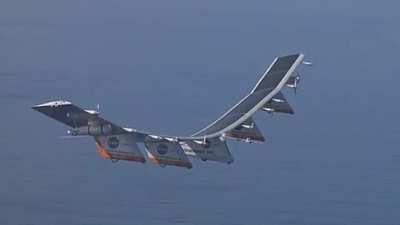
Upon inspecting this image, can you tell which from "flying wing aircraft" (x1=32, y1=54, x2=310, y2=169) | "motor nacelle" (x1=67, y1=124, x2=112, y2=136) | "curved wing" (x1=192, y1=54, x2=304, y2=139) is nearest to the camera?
"flying wing aircraft" (x1=32, y1=54, x2=310, y2=169)

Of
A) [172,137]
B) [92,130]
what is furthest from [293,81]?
[92,130]

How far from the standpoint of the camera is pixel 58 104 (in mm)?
21094

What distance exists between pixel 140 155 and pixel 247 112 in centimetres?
219

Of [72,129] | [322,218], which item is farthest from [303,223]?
[72,129]

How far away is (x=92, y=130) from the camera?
21.7 metres

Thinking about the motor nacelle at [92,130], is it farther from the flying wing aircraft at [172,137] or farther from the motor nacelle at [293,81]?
the motor nacelle at [293,81]

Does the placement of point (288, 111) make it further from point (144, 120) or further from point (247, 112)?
point (144, 120)

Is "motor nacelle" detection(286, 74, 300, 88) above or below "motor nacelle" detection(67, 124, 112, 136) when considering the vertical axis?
above

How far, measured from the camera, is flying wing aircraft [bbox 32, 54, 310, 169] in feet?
70.7

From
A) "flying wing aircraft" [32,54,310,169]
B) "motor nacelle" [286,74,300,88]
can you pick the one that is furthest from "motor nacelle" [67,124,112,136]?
"motor nacelle" [286,74,300,88]

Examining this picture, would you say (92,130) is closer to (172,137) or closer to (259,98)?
(172,137)

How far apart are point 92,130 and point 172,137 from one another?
1.36 m

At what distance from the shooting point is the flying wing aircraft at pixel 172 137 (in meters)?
21.6

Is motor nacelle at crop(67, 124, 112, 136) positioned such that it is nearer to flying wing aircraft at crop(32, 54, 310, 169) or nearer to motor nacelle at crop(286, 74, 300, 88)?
flying wing aircraft at crop(32, 54, 310, 169)
